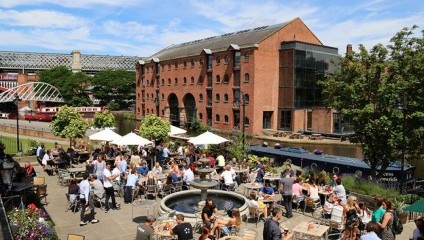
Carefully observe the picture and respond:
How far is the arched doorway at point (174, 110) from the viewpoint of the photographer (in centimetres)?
6325

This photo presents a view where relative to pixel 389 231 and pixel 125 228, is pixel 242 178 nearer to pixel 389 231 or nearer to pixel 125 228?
pixel 125 228

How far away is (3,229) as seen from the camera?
4.27 metres

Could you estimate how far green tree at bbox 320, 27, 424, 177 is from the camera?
17156 mm

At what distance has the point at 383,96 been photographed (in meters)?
17.4

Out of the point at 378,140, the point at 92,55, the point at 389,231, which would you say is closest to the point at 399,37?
the point at 378,140

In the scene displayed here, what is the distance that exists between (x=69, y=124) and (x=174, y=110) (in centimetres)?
3913

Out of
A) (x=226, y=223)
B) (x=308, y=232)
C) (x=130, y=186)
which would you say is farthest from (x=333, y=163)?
(x=226, y=223)

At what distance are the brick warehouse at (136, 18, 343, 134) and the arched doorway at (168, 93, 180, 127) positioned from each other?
7.20m

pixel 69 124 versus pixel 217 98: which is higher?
pixel 217 98

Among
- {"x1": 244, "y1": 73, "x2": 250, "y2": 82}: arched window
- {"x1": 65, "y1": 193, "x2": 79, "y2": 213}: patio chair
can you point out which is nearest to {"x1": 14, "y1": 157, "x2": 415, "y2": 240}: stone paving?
{"x1": 65, "y1": 193, "x2": 79, "y2": 213}: patio chair

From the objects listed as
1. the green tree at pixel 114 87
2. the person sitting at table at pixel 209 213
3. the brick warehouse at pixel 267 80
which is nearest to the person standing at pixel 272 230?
the person sitting at table at pixel 209 213

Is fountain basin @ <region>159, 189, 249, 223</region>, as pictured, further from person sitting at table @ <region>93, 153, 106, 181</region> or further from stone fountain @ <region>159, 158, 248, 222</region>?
person sitting at table @ <region>93, 153, 106, 181</region>

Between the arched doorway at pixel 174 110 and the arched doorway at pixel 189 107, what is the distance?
6.39 feet

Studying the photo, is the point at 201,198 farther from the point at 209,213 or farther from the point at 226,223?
the point at 226,223
